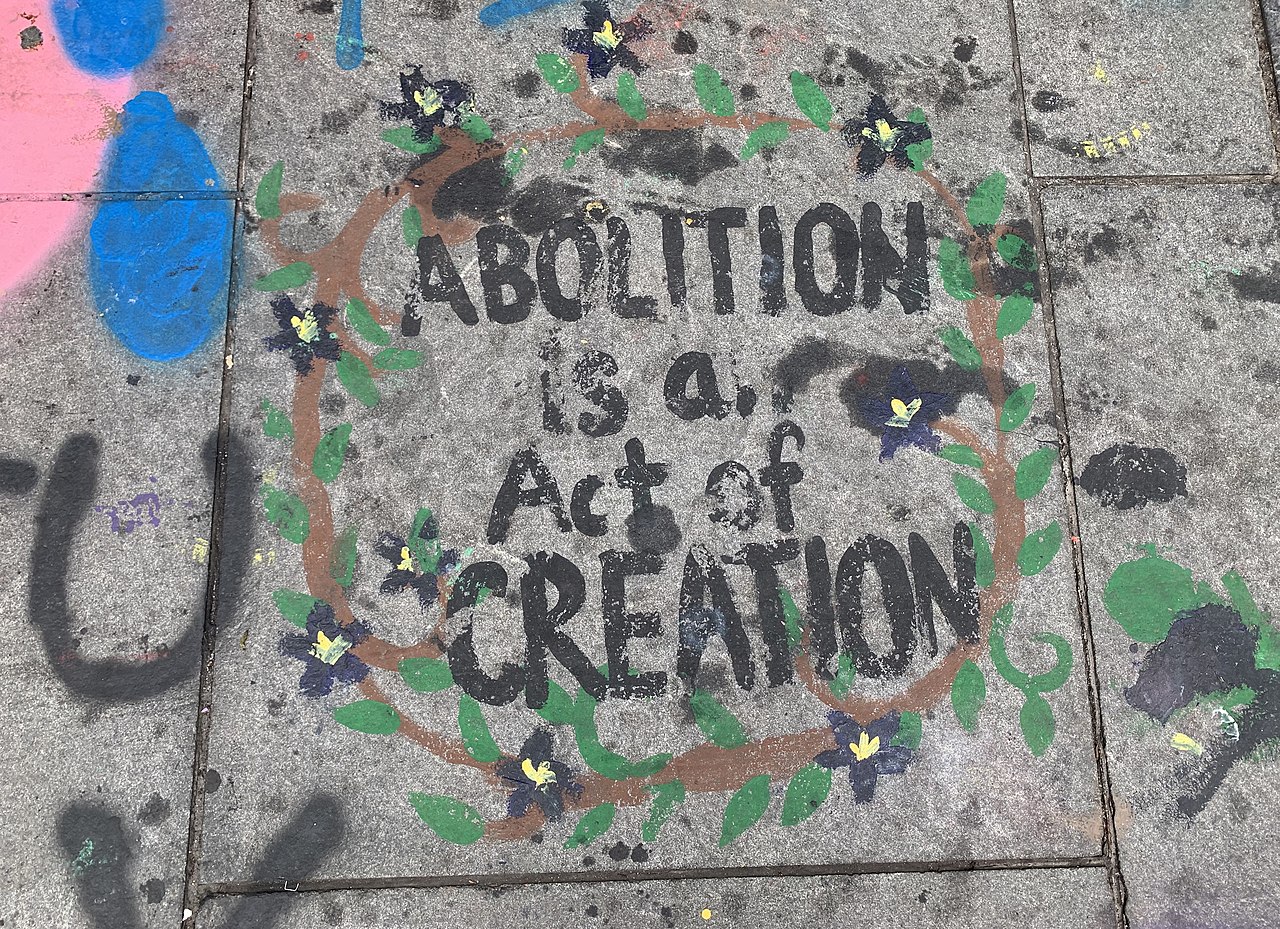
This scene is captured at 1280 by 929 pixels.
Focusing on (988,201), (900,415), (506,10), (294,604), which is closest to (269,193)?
(506,10)

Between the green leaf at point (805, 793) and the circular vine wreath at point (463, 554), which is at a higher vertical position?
the circular vine wreath at point (463, 554)

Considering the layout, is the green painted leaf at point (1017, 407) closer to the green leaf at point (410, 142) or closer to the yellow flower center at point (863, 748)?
the yellow flower center at point (863, 748)

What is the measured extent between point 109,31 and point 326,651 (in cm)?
223

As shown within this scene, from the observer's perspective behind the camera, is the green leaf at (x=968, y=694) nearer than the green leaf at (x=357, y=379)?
Yes

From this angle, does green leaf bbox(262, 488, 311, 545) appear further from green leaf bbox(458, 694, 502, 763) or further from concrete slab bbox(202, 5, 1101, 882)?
green leaf bbox(458, 694, 502, 763)

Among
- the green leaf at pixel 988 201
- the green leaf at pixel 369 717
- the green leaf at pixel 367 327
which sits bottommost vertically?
the green leaf at pixel 369 717

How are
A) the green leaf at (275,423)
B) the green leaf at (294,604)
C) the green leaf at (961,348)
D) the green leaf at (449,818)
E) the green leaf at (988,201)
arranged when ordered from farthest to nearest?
1. the green leaf at (988,201)
2. the green leaf at (961,348)
3. the green leaf at (275,423)
4. the green leaf at (294,604)
5. the green leaf at (449,818)

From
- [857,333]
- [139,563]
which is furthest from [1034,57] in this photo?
[139,563]

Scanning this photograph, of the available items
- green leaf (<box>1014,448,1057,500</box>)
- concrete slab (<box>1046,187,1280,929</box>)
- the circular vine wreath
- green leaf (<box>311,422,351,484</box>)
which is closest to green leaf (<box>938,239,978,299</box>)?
the circular vine wreath

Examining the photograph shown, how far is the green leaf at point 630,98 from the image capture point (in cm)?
276

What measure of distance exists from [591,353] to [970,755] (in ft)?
5.44

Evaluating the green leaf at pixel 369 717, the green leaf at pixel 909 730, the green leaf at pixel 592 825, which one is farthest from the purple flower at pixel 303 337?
the green leaf at pixel 909 730

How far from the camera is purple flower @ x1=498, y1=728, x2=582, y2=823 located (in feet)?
7.66

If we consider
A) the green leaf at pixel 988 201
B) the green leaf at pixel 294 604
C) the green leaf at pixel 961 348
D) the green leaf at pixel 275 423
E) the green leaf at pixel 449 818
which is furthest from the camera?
the green leaf at pixel 988 201
